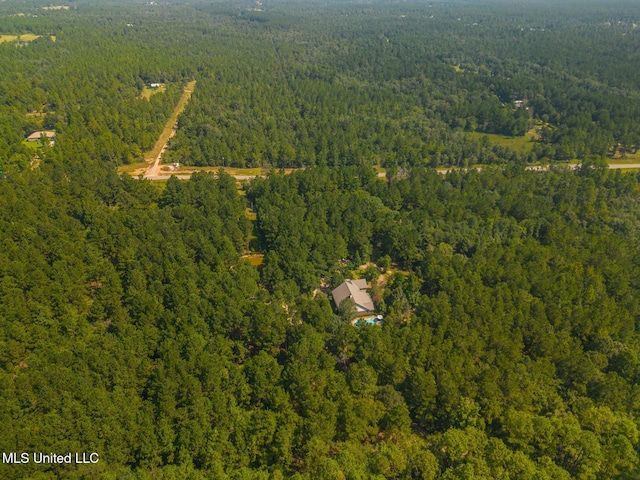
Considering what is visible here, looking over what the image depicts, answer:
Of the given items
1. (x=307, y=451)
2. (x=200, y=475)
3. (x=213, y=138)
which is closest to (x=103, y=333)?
(x=200, y=475)

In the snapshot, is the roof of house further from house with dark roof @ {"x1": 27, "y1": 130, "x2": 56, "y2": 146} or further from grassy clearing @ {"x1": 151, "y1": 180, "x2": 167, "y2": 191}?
grassy clearing @ {"x1": 151, "y1": 180, "x2": 167, "y2": 191}

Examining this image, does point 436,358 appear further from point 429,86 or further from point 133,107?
point 429,86

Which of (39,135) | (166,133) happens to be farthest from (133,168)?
(39,135)

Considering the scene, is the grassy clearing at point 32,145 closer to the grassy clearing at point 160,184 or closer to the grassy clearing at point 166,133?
the grassy clearing at point 166,133

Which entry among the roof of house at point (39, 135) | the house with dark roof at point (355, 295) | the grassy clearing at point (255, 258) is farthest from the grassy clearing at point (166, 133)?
the house with dark roof at point (355, 295)

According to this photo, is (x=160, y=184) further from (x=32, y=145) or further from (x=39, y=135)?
(x=39, y=135)

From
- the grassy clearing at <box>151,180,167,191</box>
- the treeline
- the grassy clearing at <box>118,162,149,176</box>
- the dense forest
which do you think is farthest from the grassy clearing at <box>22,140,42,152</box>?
the grassy clearing at <box>151,180,167,191</box>
